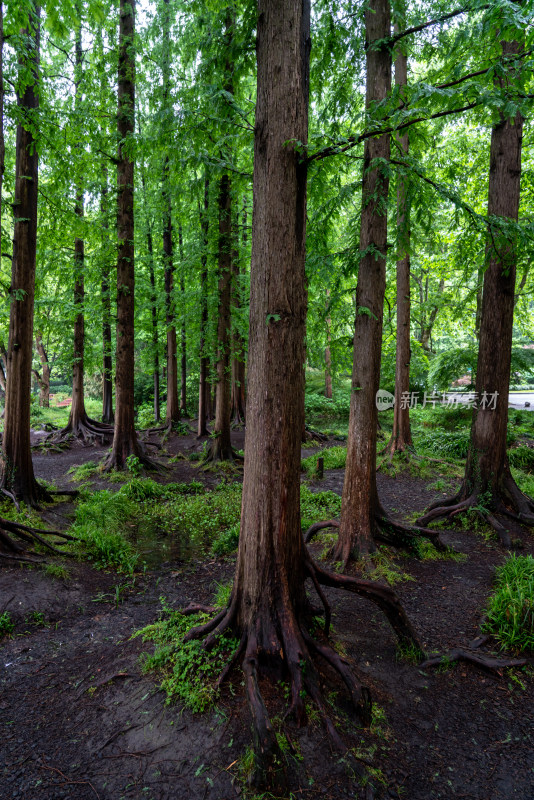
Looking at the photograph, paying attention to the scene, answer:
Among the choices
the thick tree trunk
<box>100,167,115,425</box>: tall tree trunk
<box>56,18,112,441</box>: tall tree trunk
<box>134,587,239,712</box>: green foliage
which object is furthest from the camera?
<box>56,18,112,441</box>: tall tree trunk

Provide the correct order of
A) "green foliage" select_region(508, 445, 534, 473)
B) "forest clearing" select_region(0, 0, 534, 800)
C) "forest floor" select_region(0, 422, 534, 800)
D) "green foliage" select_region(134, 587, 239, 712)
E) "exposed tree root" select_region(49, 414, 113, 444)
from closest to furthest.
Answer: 1. "forest floor" select_region(0, 422, 534, 800)
2. "forest clearing" select_region(0, 0, 534, 800)
3. "green foliage" select_region(134, 587, 239, 712)
4. "green foliage" select_region(508, 445, 534, 473)
5. "exposed tree root" select_region(49, 414, 113, 444)

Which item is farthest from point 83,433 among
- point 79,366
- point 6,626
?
point 6,626

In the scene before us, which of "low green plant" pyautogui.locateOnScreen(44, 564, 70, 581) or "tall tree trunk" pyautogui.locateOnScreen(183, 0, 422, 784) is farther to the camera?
"low green plant" pyautogui.locateOnScreen(44, 564, 70, 581)

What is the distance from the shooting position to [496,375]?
7.04 m

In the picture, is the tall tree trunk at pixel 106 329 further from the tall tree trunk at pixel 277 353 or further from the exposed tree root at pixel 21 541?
the tall tree trunk at pixel 277 353

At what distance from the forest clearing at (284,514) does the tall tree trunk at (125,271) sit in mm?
75

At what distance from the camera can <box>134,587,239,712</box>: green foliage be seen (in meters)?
3.12

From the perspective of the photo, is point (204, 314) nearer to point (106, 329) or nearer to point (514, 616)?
point (106, 329)

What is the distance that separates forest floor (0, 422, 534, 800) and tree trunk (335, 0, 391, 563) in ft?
3.58

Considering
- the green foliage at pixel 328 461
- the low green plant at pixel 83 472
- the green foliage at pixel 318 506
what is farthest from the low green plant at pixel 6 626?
the green foliage at pixel 328 461

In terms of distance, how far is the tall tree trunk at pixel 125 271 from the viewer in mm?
9672

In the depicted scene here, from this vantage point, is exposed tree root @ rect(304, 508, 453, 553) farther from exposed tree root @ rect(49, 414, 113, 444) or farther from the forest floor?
exposed tree root @ rect(49, 414, 113, 444)

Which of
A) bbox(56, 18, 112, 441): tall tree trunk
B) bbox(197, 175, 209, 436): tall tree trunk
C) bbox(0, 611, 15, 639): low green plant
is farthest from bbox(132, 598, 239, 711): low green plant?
bbox(56, 18, 112, 441): tall tree trunk

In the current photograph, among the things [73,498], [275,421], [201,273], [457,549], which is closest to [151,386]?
[201,273]
